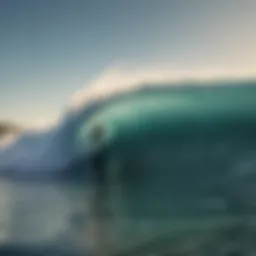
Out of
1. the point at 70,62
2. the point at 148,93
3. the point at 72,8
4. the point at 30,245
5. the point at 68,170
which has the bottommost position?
the point at 30,245

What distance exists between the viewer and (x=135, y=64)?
1.40 metres

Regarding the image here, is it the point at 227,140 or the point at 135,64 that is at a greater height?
the point at 135,64

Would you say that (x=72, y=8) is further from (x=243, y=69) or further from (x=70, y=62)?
(x=243, y=69)

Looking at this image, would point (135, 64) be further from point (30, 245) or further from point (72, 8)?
point (30, 245)

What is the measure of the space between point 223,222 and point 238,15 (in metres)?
0.62

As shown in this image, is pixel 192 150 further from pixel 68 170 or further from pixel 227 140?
pixel 68 170

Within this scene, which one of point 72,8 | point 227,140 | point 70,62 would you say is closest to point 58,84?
point 70,62

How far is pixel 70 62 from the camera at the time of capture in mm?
1408

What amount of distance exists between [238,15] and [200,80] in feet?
0.76

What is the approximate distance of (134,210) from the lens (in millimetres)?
1333

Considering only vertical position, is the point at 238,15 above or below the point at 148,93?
above

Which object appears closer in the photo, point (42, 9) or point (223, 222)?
point (223, 222)

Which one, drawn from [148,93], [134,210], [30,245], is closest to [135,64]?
[148,93]

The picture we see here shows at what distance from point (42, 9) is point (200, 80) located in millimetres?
536
